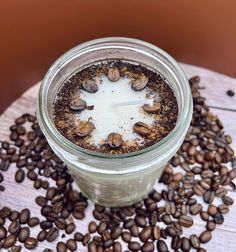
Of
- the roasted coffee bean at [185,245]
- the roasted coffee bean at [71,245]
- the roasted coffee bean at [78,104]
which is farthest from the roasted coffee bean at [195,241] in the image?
the roasted coffee bean at [78,104]

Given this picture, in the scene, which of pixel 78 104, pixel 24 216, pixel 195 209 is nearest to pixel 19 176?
pixel 24 216

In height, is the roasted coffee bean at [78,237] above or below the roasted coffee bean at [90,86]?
below

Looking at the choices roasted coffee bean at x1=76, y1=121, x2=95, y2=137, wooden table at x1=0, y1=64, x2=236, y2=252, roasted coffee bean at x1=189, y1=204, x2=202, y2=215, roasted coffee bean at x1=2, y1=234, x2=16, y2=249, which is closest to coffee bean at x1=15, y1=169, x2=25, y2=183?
wooden table at x1=0, y1=64, x2=236, y2=252

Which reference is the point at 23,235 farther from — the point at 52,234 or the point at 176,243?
the point at 176,243

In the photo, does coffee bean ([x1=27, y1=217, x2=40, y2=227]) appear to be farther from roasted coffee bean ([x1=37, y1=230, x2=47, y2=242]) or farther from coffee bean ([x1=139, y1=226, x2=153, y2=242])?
coffee bean ([x1=139, y1=226, x2=153, y2=242])

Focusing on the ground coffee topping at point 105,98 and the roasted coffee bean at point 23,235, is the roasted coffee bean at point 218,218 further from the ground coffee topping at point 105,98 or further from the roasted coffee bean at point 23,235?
the roasted coffee bean at point 23,235

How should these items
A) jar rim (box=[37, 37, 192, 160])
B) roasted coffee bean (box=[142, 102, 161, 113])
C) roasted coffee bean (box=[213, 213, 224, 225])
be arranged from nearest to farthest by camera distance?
jar rim (box=[37, 37, 192, 160])
roasted coffee bean (box=[142, 102, 161, 113])
roasted coffee bean (box=[213, 213, 224, 225])
